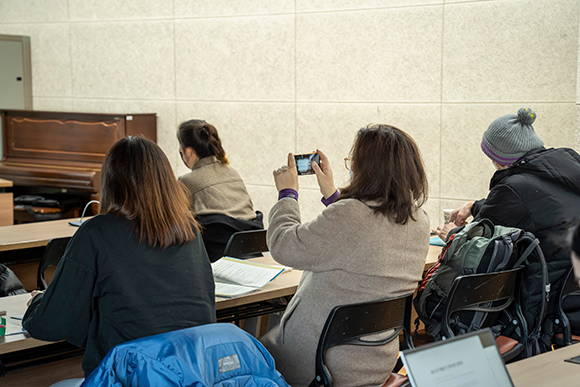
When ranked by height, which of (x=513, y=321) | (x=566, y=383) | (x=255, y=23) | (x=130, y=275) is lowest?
(x=513, y=321)

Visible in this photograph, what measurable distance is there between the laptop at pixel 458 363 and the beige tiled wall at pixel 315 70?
3.13 metres

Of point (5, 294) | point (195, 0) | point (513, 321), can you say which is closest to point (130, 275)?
point (5, 294)

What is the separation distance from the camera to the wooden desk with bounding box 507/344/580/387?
149 centimetres

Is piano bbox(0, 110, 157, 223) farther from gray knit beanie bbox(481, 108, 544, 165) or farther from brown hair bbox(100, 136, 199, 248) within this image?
brown hair bbox(100, 136, 199, 248)

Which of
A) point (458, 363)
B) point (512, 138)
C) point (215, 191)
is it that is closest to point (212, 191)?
point (215, 191)

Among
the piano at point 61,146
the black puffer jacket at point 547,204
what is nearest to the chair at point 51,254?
the black puffer jacket at point 547,204

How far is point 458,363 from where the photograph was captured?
1.12 metres

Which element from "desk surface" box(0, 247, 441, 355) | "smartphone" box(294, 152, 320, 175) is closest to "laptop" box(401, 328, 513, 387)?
"desk surface" box(0, 247, 441, 355)

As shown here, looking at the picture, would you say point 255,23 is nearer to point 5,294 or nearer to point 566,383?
point 5,294

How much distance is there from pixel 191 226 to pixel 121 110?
4.89 metres

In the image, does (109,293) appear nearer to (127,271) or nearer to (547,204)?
(127,271)

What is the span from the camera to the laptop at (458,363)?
107 centimetres

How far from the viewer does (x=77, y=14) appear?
22.1 feet

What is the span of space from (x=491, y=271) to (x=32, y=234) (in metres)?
2.64
